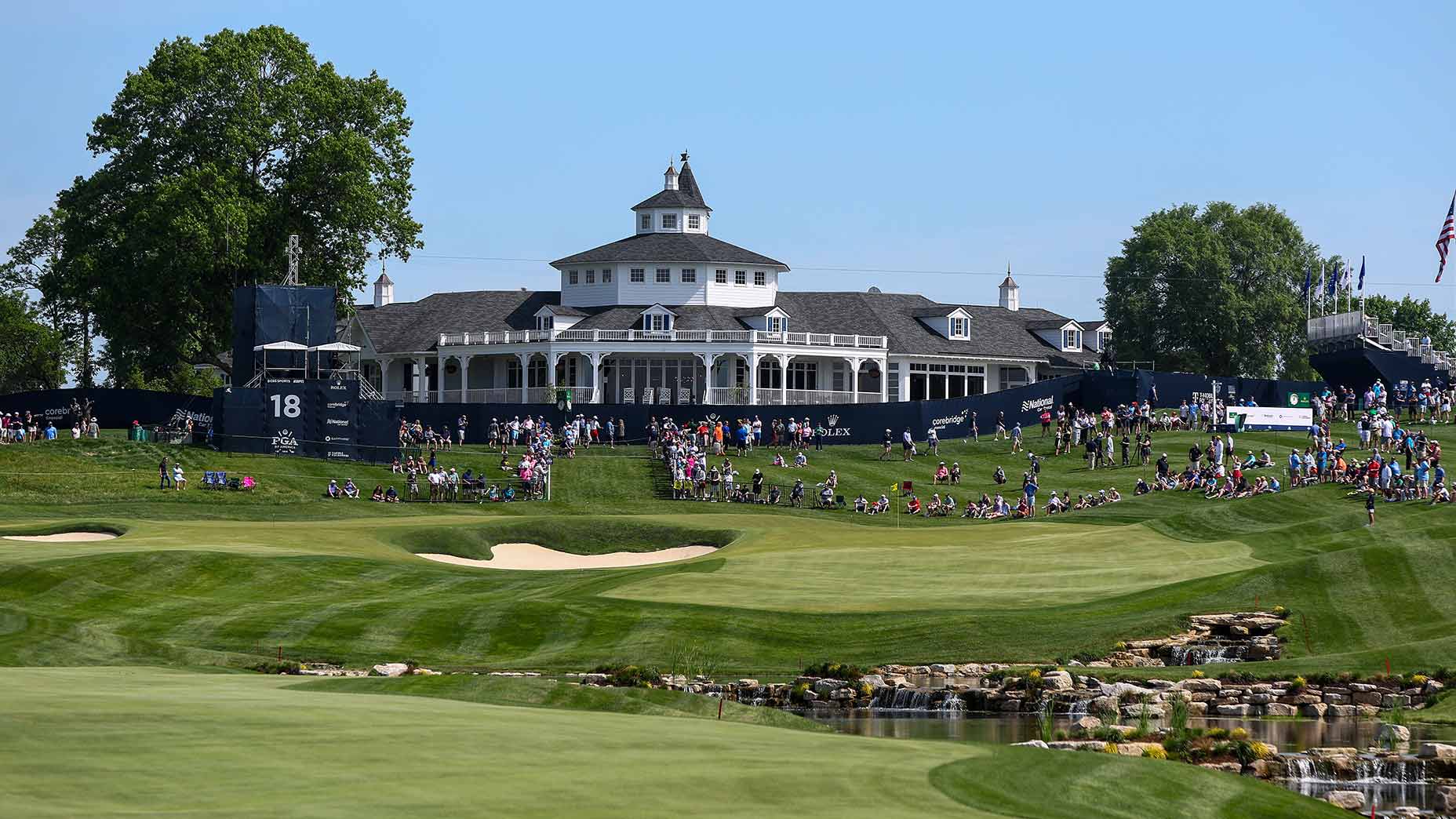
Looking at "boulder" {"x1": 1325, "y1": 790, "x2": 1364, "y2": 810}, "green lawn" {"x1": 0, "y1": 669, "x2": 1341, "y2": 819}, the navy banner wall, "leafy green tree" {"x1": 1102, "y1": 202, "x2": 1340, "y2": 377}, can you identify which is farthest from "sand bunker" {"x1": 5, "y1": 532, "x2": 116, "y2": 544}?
"leafy green tree" {"x1": 1102, "y1": 202, "x2": 1340, "y2": 377}

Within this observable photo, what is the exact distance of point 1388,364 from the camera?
8938 cm

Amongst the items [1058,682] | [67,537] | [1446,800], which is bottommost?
[1446,800]

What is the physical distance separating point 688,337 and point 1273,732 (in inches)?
2615

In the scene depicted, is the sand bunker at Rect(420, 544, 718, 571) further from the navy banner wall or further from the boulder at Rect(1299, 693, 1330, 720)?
the navy banner wall

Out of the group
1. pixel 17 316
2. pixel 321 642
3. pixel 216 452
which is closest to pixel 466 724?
pixel 321 642

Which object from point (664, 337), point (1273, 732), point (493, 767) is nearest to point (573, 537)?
point (1273, 732)

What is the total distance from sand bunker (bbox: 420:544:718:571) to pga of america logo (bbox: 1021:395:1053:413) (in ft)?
108

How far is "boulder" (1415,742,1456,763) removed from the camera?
25312mm

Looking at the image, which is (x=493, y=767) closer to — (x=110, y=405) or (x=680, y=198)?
(x=110, y=405)

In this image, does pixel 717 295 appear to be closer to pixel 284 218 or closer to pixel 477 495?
pixel 284 218

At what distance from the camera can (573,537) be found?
54.2m

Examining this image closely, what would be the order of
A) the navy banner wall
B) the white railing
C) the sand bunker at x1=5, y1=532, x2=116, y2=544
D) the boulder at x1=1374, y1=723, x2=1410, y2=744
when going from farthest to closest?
the white railing < the navy banner wall < the sand bunker at x1=5, y1=532, x2=116, y2=544 < the boulder at x1=1374, y1=723, x2=1410, y2=744

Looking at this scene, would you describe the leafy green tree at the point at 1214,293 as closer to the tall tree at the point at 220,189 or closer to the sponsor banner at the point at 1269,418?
the sponsor banner at the point at 1269,418

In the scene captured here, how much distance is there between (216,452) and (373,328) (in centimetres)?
3404
